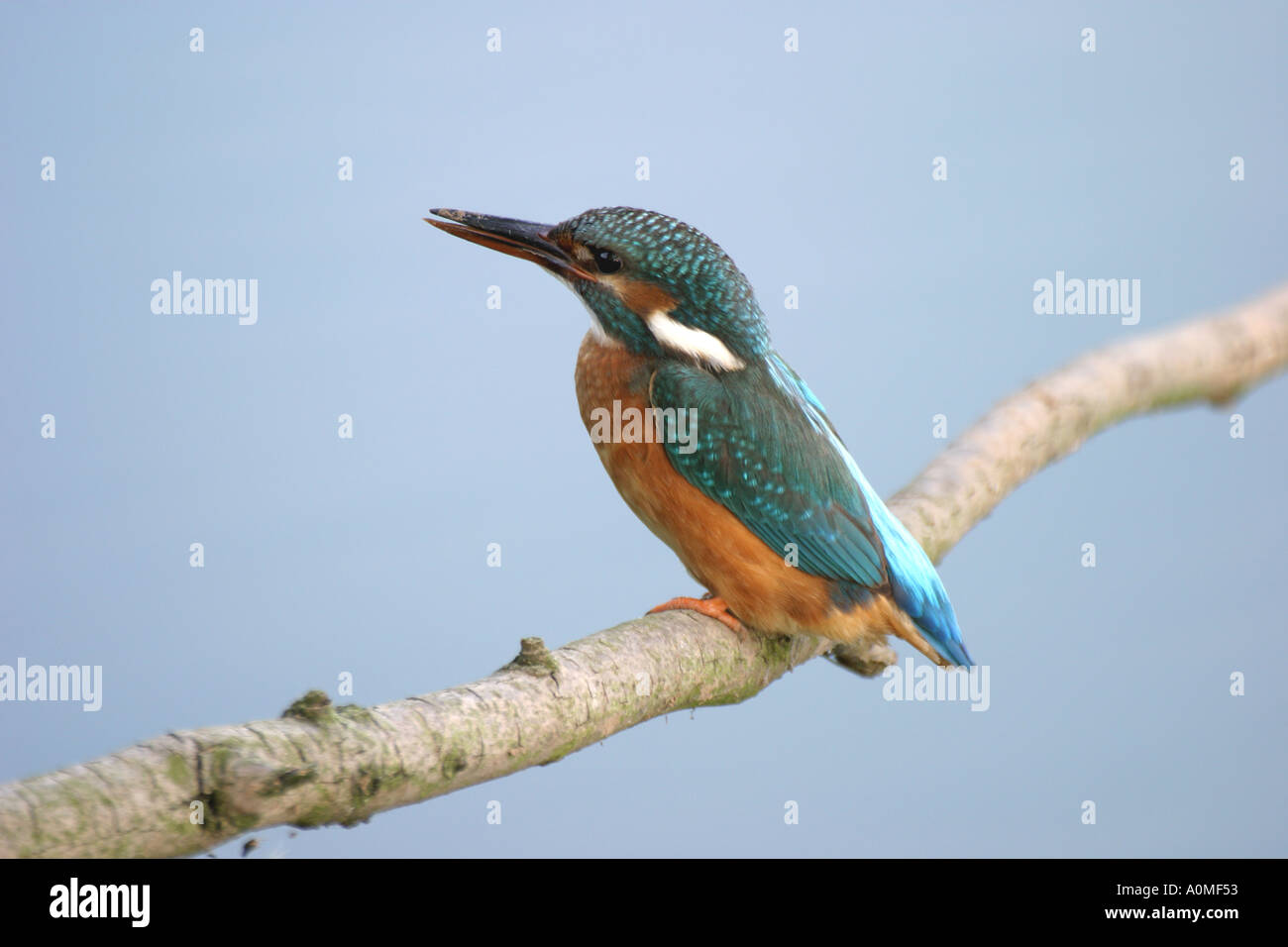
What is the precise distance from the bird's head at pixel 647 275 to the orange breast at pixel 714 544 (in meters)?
0.08

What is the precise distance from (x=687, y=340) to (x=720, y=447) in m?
0.21

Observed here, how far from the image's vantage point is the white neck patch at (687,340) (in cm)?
220

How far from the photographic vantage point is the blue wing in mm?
2166

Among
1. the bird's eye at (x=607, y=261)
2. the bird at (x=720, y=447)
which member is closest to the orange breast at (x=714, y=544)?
the bird at (x=720, y=447)

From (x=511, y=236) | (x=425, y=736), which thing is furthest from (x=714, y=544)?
(x=425, y=736)

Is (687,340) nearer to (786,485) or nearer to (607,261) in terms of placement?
(607,261)

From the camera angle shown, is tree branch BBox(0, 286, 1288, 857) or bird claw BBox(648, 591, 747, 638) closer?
tree branch BBox(0, 286, 1288, 857)

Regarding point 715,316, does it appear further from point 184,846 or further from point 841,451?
point 184,846

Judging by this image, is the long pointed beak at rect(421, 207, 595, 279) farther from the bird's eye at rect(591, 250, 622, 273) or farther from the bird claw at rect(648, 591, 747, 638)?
the bird claw at rect(648, 591, 747, 638)

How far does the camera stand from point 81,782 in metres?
1.25

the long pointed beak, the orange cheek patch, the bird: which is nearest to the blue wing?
the bird

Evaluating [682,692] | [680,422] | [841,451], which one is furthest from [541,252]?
[682,692]

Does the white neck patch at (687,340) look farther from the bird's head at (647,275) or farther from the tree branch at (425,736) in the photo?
the tree branch at (425,736)
